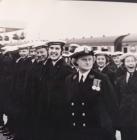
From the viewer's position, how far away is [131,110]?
1.74 meters

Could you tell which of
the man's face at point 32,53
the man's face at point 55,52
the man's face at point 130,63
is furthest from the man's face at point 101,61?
the man's face at point 32,53

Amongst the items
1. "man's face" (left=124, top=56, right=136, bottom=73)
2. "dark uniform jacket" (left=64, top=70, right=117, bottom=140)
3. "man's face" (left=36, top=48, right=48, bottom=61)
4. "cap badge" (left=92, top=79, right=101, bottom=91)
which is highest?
"man's face" (left=36, top=48, right=48, bottom=61)

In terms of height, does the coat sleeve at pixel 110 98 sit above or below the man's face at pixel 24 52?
below

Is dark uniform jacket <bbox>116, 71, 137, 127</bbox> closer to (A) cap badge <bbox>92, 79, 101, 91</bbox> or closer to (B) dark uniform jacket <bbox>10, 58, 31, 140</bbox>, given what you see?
(A) cap badge <bbox>92, 79, 101, 91</bbox>

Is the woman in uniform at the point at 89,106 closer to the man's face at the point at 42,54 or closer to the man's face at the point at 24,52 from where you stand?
the man's face at the point at 42,54

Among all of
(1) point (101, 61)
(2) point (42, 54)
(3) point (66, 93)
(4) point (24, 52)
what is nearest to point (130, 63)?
(1) point (101, 61)

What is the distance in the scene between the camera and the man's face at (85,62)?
177cm

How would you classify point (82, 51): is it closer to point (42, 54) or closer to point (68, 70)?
point (68, 70)

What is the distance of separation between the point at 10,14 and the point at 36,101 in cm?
56

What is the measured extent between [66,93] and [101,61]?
0.29 meters

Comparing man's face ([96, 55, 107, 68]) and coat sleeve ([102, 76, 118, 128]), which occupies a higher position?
man's face ([96, 55, 107, 68])

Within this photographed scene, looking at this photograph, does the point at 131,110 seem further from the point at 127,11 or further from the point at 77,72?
the point at 127,11

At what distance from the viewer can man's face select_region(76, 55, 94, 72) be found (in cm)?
177

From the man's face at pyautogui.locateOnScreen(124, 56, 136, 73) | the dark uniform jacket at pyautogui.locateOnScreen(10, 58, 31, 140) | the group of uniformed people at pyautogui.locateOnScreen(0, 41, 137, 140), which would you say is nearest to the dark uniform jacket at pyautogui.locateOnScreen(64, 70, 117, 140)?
the group of uniformed people at pyautogui.locateOnScreen(0, 41, 137, 140)
